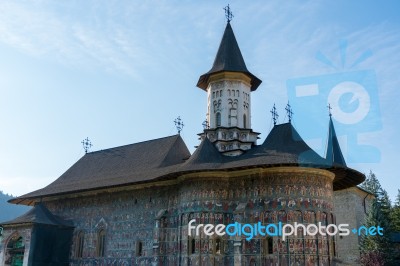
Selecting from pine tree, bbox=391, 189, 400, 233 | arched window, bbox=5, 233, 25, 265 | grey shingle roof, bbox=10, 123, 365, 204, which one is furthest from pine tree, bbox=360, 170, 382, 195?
arched window, bbox=5, 233, 25, 265

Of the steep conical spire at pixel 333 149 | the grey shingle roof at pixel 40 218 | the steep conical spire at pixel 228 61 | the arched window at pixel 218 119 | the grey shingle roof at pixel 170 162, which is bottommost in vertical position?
the grey shingle roof at pixel 40 218

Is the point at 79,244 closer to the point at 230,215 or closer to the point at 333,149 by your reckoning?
the point at 230,215

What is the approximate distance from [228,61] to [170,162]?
6.42 m

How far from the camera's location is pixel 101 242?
24797mm

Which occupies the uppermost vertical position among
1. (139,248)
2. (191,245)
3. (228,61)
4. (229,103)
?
(228,61)

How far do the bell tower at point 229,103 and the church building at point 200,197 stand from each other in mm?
54

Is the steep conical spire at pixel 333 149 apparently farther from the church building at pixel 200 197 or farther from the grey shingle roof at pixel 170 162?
the church building at pixel 200 197

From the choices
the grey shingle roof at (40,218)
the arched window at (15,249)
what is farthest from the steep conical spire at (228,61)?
the arched window at (15,249)

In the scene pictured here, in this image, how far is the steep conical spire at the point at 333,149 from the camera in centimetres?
3378

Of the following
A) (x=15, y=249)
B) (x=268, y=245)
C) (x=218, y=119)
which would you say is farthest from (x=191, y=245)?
(x=15, y=249)

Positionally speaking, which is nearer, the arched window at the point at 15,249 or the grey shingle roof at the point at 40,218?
the grey shingle roof at the point at 40,218

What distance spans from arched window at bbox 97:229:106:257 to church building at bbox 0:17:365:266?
0.06 meters

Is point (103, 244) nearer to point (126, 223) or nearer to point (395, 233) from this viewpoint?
point (126, 223)

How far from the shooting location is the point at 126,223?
933 inches
